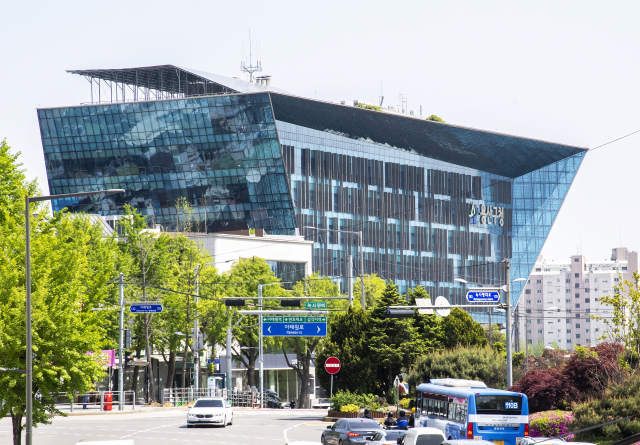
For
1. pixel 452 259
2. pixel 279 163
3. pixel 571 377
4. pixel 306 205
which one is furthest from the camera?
pixel 452 259

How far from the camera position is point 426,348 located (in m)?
48.3

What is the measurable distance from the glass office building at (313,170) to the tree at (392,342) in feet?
181

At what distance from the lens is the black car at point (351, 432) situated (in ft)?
96.4

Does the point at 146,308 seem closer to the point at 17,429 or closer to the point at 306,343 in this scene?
the point at 17,429

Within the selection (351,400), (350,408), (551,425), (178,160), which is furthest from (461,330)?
(178,160)

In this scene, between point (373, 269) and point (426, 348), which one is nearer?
point (426, 348)

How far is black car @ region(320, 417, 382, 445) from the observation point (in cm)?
2939

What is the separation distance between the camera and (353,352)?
49781 millimetres

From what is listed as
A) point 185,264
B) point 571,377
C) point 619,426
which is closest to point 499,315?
point 185,264

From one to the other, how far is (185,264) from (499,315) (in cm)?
7882

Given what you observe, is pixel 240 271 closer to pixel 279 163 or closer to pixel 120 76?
pixel 279 163

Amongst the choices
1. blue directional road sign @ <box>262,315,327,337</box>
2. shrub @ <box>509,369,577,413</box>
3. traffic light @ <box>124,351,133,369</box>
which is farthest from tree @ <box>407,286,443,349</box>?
traffic light @ <box>124,351,133,369</box>

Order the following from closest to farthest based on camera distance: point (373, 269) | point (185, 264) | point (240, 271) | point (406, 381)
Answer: point (406, 381)
point (185, 264)
point (240, 271)
point (373, 269)

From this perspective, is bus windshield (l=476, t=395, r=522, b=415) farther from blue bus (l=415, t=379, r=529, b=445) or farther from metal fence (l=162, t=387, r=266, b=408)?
metal fence (l=162, t=387, r=266, b=408)
